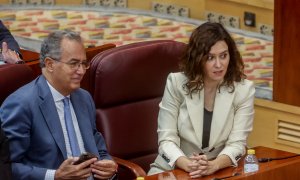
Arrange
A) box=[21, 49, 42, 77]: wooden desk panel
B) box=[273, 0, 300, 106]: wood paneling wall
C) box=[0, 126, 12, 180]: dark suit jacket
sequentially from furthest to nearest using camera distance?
box=[21, 49, 42, 77]: wooden desk panel → box=[273, 0, 300, 106]: wood paneling wall → box=[0, 126, 12, 180]: dark suit jacket

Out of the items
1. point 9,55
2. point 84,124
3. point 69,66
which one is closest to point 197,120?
point 84,124

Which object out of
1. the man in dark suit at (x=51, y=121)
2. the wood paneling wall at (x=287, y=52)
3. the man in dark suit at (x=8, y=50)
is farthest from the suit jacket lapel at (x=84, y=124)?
the wood paneling wall at (x=287, y=52)

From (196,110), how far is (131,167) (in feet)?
1.12

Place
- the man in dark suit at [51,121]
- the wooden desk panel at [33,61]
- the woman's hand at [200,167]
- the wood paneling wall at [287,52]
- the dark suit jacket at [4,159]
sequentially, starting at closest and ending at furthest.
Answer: the dark suit jacket at [4,159], the man in dark suit at [51,121], the woman's hand at [200,167], the wood paneling wall at [287,52], the wooden desk panel at [33,61]

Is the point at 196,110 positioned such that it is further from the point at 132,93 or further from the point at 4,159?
the point at 4,159

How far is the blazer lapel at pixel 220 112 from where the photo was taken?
3480 mm

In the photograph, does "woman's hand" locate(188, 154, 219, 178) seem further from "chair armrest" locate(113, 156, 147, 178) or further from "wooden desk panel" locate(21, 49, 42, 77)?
"wooden desk panel" locate(21, 49, 42, 77)

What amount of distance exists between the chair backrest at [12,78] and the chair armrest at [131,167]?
49 cm

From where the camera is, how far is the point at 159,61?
375cm

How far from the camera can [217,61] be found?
3.42 meters

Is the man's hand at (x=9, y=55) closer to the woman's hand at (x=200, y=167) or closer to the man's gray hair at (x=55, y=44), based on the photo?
the man's gray hair at (x=55, y=44)

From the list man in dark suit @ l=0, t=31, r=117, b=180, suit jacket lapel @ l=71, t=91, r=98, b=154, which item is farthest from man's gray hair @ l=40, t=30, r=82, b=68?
suit jacket lapel @ l=71, t=91, r=98, b=154

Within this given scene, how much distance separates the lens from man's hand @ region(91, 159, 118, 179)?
3176mm

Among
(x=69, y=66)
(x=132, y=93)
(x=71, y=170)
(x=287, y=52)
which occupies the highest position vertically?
(x=69, y=66)
